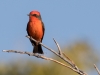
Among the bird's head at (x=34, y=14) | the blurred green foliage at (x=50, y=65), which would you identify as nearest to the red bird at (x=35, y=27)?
the bird's head at (x=34, y=14)

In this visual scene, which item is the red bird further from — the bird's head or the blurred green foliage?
the blurred green foliage

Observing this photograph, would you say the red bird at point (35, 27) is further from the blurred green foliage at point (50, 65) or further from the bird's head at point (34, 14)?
the blurred green foliage at point (50, 65)

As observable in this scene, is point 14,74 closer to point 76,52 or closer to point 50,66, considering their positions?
point 50,66

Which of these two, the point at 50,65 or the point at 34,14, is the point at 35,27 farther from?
the point at 50,65

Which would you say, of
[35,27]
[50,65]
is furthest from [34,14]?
[50,65]

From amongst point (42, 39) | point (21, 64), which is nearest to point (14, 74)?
point (21, 64)

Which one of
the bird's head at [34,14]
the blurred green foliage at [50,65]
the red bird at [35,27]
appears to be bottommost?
the blurred green foliage at [50,65]

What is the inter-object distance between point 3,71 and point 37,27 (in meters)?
8.16

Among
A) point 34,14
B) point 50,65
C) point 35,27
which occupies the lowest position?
point 50,65

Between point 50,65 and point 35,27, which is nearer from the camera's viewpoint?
point 35,27

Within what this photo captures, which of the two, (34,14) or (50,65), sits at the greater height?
(34,14)

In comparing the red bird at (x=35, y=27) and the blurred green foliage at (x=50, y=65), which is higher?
the red bird at (x=35, y=27)

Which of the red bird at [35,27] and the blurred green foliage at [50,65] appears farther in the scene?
the blurred green foliage at [50,65]

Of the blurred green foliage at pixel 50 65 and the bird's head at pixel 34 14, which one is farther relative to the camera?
the blurred green foliage at pixel 50 65
